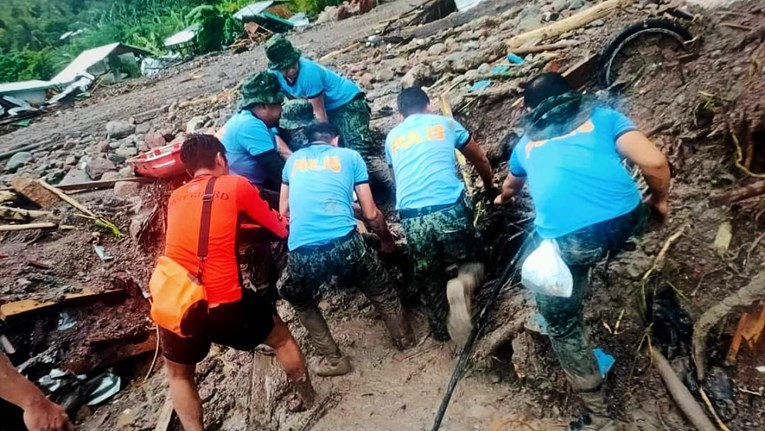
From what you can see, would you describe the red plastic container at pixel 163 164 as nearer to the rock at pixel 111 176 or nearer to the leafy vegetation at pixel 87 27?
the rock at pixel 111 176

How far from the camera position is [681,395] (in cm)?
290

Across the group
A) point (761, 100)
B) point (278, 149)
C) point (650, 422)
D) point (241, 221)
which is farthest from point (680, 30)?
point (241, 221)

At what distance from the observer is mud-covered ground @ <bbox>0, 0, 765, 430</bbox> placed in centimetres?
321

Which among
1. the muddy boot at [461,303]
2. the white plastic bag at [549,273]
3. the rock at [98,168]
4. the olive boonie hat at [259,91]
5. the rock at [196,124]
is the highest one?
the olive boonie hat at [259,91]

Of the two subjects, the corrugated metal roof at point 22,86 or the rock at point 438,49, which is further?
the corrugated metal roof at point 22,86

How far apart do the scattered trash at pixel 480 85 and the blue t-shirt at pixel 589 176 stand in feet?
10.4

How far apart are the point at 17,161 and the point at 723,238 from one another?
11.5 meters

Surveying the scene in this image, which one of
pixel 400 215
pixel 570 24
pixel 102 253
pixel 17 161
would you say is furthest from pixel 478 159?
pixel 17 161

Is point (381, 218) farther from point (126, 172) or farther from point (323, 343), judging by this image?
point (126, 172)

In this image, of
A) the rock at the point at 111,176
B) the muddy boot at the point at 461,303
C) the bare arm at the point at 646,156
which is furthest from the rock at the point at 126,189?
the bare arm at the point at 646,156

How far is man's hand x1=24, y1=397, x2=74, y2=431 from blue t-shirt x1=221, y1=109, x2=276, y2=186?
2327mm

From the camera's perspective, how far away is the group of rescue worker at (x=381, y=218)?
8.95 ft

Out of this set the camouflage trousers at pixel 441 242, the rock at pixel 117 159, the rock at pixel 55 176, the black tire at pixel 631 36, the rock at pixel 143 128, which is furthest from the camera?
the rock at pixel 143 128

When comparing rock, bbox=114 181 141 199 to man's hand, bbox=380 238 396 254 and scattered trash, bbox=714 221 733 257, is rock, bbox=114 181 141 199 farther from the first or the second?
scattered trash, bbox=714 221 733 257
